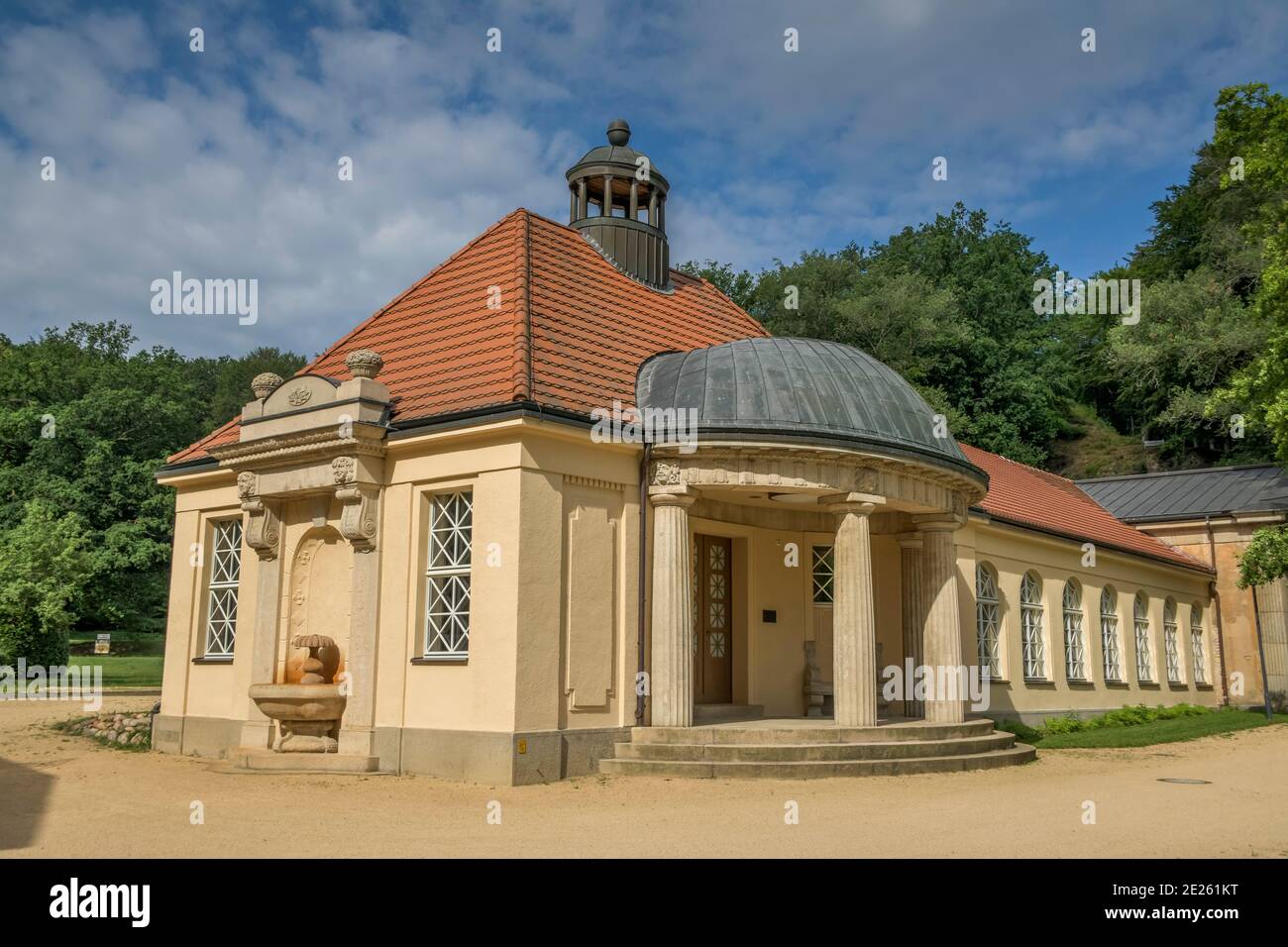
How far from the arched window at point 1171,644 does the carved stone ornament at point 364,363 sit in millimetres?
22932

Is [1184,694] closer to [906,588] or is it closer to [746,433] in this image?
[906,588]

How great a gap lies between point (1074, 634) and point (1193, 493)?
32.4ft

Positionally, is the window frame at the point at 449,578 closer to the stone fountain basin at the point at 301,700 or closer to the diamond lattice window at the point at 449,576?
the diamond lattice window at the point at 449,576

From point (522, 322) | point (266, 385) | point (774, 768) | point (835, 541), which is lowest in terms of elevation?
point (774, 768)

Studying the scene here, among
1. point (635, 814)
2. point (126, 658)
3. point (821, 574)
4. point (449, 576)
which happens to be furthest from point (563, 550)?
point (126, 658)

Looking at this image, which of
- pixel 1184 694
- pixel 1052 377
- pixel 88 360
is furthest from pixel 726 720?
pixel 88 360

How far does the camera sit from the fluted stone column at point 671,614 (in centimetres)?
1428

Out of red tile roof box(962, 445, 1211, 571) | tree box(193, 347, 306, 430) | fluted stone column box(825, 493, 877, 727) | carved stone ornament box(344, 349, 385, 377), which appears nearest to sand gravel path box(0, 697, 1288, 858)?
fluted stone column box(825, 493, 877, 727)

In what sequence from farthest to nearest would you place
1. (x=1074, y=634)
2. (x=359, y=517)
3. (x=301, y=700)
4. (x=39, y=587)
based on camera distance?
(x=39, y=587) < (x=1074, y=634) < (x=359, y=517) < (x=301, y=700)

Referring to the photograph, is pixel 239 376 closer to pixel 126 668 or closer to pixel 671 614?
pixel 126 668

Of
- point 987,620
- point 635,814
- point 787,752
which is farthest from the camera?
point 987,620

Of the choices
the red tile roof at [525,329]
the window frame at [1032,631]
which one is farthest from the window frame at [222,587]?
the window frame at [1032,631]

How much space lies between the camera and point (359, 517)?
14352 millimetres
